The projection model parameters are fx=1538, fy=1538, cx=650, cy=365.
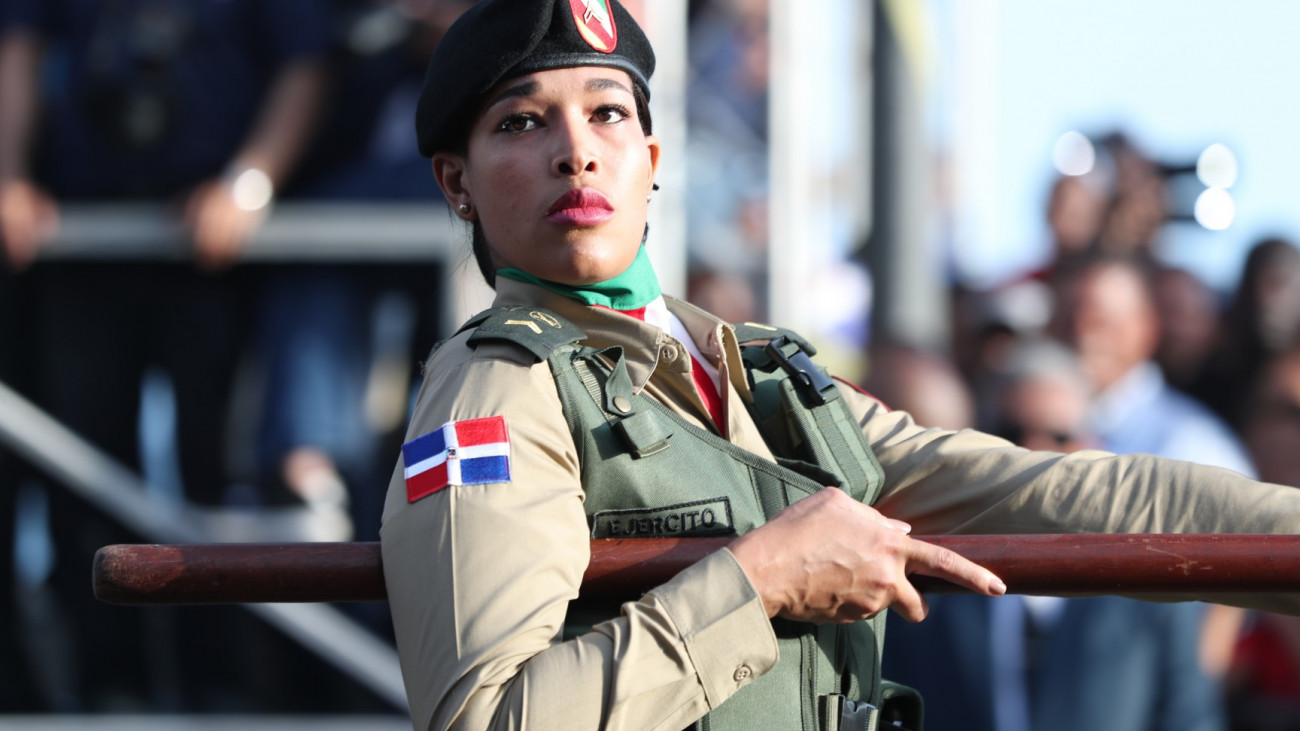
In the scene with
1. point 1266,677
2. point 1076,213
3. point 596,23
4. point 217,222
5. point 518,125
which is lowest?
point 1266,677

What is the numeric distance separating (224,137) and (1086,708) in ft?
9.20

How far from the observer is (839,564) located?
1611 mm

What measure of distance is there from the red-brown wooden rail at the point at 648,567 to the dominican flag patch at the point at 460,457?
106mm

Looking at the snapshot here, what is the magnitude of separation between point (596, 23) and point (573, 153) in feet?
0.60

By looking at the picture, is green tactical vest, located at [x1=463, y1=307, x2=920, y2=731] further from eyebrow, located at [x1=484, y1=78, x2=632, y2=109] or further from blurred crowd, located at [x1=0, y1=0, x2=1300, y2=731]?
blurred crowd, located at [x1=0, y1=0, x2=1300, y2=731]

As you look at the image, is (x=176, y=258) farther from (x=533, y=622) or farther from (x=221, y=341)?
(x=533, y=622)

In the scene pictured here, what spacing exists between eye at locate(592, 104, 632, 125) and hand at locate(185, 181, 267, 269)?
2621 millimetres

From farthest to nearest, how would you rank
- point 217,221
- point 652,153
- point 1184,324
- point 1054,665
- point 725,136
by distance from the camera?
1. point 725,136
2. point 1184,324
3. point 217,221
4. point 1054,665
5. point 652,153

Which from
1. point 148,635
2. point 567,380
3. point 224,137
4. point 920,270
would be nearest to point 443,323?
point 224,137

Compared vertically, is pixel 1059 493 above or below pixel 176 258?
below

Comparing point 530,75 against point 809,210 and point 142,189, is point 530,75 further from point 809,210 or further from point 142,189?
point 809,210

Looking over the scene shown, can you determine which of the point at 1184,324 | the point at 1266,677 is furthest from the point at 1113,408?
the point at 1266,677

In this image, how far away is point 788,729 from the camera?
1.71 metres

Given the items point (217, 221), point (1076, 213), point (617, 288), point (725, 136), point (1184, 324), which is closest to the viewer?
point (617, 288)
